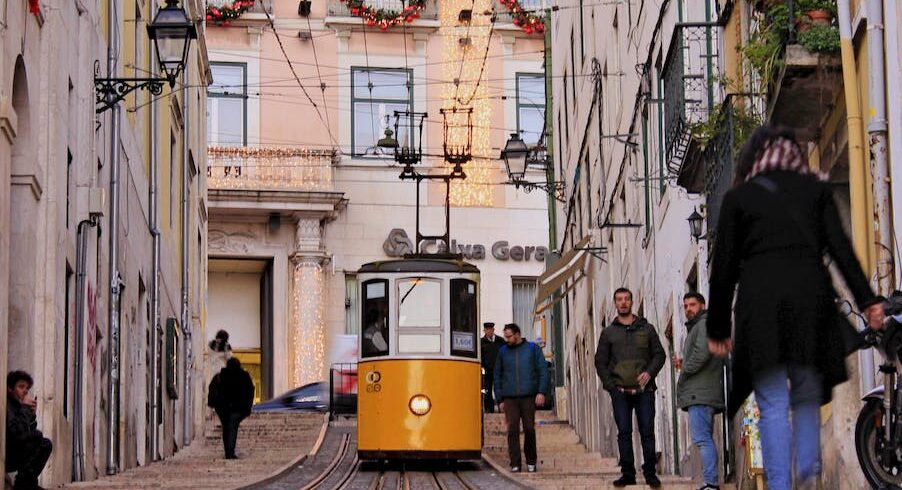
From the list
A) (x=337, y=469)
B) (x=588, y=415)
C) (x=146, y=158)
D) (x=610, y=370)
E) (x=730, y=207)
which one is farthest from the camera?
(x=588, y=415)

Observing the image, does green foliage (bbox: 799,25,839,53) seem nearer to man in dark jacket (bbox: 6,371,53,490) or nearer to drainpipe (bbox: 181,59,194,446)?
man in dark jacket (bbox: 6,371,53,490)

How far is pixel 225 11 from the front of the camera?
43.7 m

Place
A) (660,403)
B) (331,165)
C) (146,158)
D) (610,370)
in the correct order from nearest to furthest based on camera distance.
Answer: (610,370) → (660,403) → (146,158) → (331,165)

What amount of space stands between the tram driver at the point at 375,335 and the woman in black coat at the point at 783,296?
15.4 metres

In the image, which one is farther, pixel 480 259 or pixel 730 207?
pixel 480 259

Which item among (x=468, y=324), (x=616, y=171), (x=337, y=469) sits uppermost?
(x=616, y=171)

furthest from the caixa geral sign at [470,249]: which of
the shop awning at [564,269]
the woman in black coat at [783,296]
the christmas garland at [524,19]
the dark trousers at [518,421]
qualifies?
the woman in black coat at [783,296]

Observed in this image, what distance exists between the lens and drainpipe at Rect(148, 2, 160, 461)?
25.4m

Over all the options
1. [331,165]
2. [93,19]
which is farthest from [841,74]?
[331,165]

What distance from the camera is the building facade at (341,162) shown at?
4300cm

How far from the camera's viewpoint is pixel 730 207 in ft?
21.4

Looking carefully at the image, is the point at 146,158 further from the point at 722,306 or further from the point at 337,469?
the point at 722,306

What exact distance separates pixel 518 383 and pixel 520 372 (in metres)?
0.13

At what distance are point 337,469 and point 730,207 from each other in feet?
54.7
